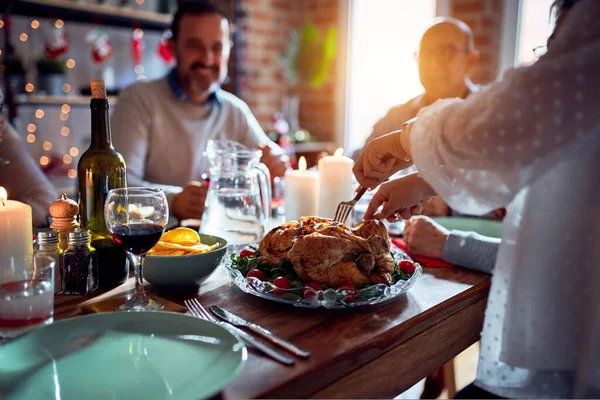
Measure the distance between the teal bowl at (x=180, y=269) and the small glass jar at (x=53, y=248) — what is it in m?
0.15

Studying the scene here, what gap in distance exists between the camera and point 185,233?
3.55ft

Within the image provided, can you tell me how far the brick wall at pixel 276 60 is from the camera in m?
4.17

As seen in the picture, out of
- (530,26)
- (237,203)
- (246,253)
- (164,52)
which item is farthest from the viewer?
(164,52)

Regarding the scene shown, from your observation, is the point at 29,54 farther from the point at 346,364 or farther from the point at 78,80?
the point at 346,364

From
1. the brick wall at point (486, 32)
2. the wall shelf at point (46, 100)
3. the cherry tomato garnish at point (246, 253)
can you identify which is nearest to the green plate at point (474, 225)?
the cherry tomato garnish at point (246, 253)

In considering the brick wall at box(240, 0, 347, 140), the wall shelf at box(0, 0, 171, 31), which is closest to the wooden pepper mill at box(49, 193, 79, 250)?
the wall shelf at box(0, 0, 171, 31)

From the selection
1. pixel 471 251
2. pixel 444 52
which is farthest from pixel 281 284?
pixel 444 52

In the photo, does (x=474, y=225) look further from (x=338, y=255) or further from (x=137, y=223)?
(x=137, y=223)

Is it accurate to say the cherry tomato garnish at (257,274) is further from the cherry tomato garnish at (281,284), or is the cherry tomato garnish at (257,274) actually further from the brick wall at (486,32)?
the brick wall at (486,32)

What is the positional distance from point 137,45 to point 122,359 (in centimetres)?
316

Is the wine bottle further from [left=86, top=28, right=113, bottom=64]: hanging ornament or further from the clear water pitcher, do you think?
[left=86, top=28, right=113, bottom=64]: hanging ornament

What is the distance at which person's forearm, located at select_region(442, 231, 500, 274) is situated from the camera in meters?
1.17

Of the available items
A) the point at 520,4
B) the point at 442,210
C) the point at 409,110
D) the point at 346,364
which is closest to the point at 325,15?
the point at 520,4

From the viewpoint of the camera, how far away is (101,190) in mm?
1062
